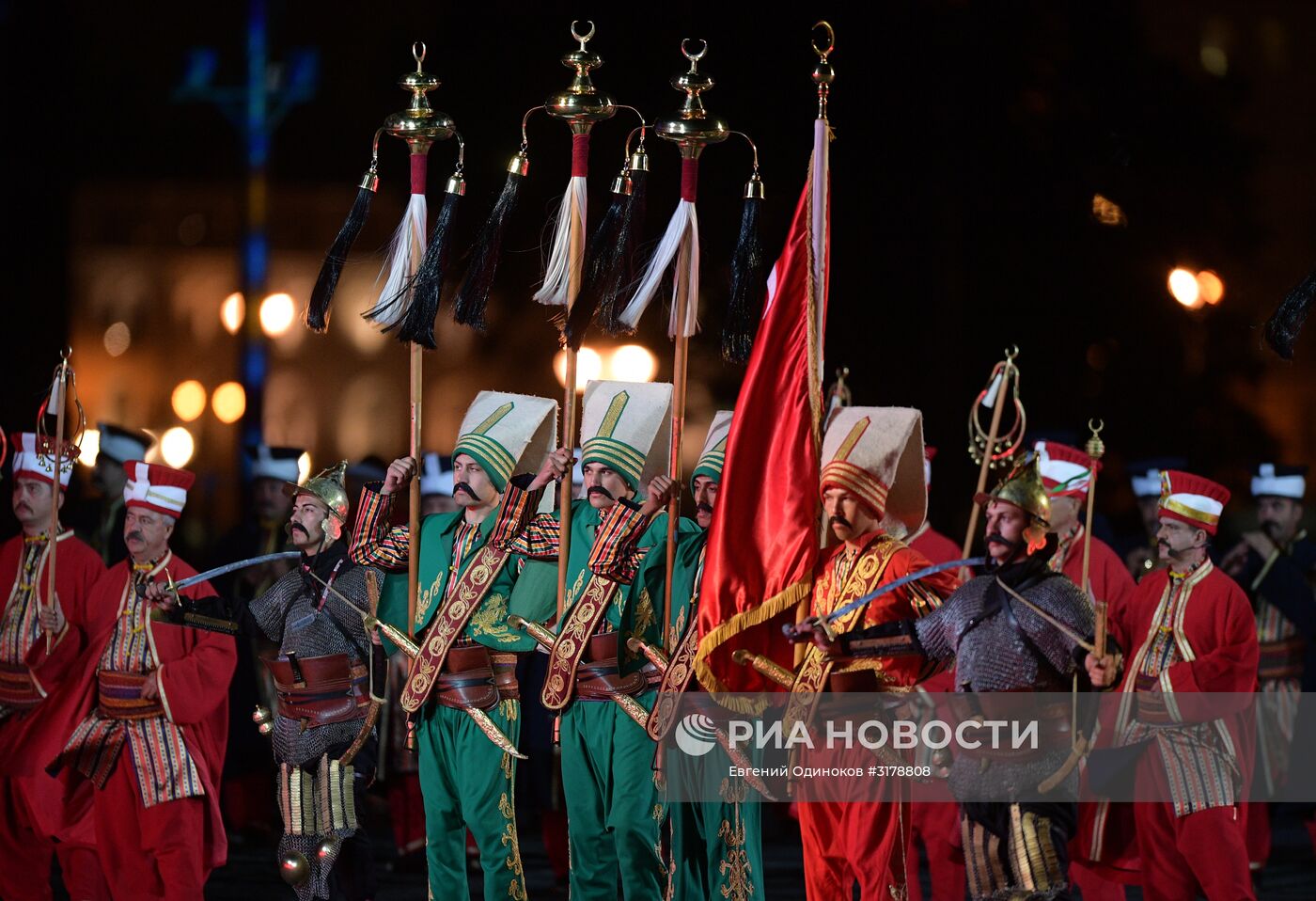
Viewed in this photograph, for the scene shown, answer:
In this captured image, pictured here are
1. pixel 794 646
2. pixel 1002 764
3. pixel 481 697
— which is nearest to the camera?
pixel 1002 764

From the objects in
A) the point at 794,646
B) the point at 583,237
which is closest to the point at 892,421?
the point at 794,646

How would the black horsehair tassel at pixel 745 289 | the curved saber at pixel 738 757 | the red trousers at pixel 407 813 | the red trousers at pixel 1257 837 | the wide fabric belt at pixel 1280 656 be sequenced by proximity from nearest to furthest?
the curved saber at pixel 738 757 → the black horsehair tassel at pixel 745 289 → the red trousers at pixel 1257 837 → the red trousers at pixel 407 813 → the wide fabric belt at pixel 1280 656

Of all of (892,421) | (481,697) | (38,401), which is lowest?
(481,697)

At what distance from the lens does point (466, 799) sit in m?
6.87

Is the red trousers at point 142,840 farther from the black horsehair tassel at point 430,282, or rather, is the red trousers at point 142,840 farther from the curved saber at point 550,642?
the black horsehair tassel at point 430,282

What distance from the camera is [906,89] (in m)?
10.4

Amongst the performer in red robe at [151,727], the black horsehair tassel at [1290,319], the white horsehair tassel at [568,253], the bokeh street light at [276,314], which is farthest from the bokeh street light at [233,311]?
the black horsehair tassel at [1290,319]

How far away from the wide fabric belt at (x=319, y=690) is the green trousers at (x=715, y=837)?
1.18m

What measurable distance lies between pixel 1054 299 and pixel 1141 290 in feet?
1.49

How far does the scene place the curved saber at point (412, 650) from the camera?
22.5 feet

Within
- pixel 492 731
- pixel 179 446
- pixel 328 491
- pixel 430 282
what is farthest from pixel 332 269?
pixel 179 446

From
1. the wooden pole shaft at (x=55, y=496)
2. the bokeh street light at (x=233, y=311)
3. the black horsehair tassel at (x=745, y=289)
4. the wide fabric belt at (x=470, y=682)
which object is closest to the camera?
the black horsehair tassel at (x=745, y=289)

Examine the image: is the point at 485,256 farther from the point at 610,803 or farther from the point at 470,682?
the point at 610,803

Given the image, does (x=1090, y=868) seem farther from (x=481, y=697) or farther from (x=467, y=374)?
(x=467, y=374)
